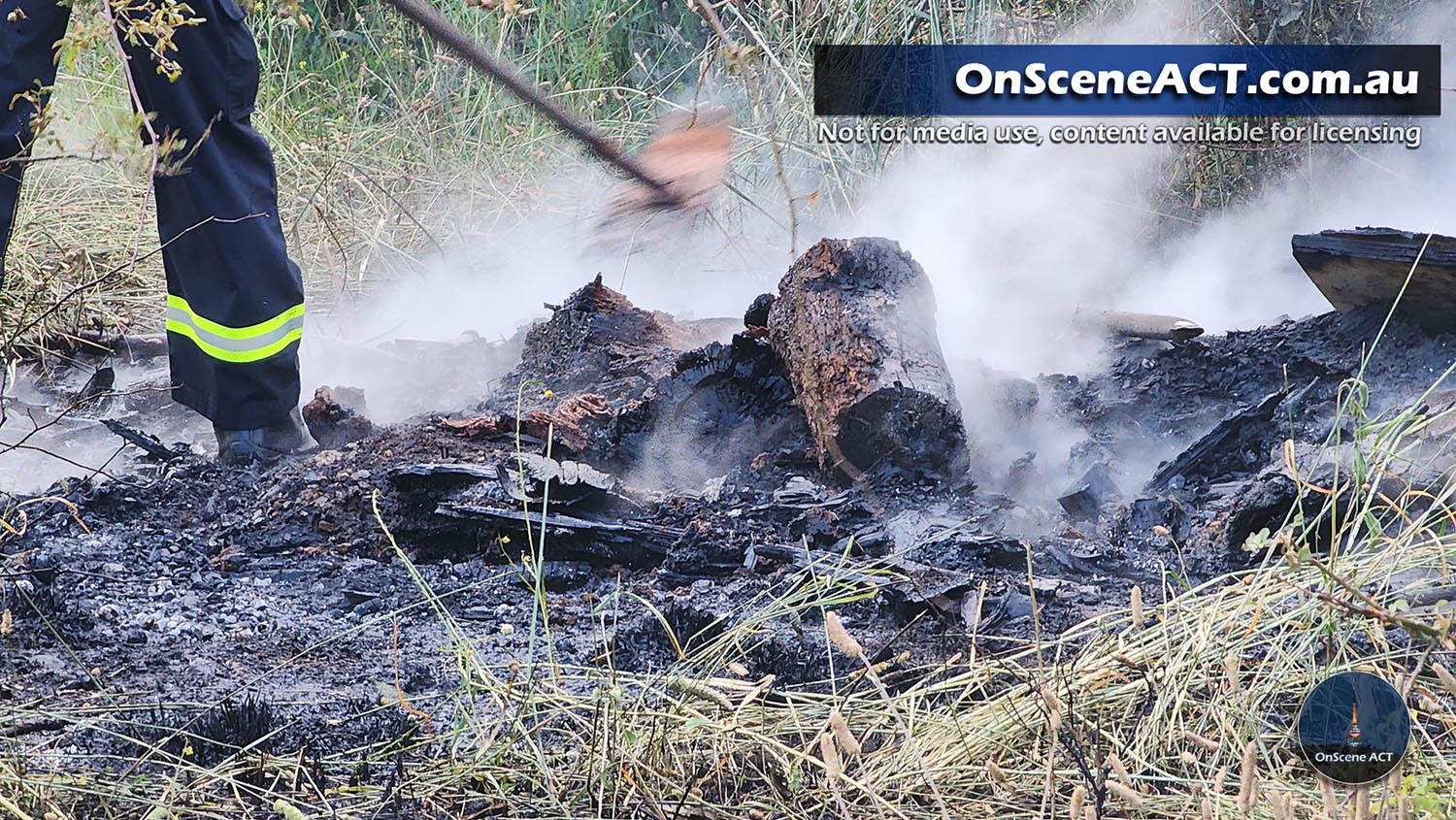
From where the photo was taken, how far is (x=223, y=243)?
3.14m

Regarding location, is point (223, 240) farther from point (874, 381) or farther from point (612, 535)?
point (874, 381)

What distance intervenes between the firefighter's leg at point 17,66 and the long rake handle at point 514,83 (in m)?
0.76

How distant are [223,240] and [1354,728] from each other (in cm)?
273

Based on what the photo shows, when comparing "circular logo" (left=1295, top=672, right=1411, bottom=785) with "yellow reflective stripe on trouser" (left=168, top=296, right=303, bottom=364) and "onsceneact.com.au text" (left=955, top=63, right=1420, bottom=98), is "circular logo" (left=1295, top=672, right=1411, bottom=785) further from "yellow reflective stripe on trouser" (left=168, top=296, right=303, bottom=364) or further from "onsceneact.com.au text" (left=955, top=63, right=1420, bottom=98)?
"onsceneact.com.au text" (left=955, top=63, right=1420, bottom=98)

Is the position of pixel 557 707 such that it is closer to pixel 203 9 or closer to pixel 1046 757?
pixel 1046 757

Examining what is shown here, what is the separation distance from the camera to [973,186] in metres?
5.66

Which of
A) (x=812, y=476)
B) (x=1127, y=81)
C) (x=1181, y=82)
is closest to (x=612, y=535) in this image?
(x=812, y=476)

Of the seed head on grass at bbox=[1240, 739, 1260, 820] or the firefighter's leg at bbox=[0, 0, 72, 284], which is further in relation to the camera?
the firefighter's leg at bbox=[0, 0, 72, 284]

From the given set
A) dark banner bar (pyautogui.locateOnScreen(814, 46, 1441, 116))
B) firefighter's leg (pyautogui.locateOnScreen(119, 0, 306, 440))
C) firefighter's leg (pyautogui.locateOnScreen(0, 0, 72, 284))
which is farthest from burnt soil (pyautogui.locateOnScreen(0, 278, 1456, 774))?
dark banner bar (pyautogui.locateOnScreen(814, 46, 1441, 116))

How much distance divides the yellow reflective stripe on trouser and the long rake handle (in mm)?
826

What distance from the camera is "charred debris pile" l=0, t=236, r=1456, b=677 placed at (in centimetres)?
251

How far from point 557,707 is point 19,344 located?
3.31 meters

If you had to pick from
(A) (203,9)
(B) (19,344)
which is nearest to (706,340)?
(A) (203,9)

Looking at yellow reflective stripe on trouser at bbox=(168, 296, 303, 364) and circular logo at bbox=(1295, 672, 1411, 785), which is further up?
yellow reflective stripe on trouser at bbox=(168, 296, 303, 364)
